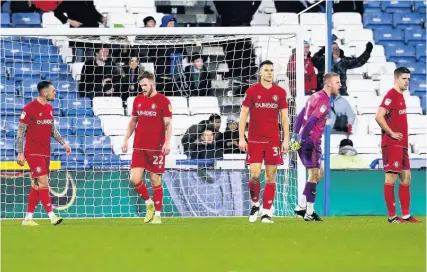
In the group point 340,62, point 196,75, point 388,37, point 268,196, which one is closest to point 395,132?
point 268,196

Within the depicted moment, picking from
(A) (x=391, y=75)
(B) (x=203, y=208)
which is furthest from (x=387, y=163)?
(A) (x=391, y=75)

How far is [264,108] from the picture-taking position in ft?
39.2

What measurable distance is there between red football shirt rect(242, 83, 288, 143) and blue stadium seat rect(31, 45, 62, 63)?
6.10 meters

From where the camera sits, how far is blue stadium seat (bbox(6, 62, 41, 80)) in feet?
56.1

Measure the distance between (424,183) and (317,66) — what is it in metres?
3.45

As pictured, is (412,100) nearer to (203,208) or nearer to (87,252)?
(203,208)

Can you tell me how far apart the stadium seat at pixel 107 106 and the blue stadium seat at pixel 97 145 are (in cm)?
42

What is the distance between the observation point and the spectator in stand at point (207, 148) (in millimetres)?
15633

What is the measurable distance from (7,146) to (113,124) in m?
1.67

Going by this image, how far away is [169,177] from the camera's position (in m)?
15.4

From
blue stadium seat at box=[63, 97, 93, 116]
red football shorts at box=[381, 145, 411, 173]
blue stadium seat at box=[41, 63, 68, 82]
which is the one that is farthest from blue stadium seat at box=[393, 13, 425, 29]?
red football shorts at box=[381, 145, 411, 173]

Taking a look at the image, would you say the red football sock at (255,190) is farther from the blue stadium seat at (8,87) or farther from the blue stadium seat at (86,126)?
the blue stadium seat at (8,87)

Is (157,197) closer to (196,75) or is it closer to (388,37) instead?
(196,75)

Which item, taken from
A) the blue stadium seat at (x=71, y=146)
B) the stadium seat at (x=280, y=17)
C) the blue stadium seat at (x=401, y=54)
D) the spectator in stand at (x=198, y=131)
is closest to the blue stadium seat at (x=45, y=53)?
the blue stadium seat at (x=71, y=146)
